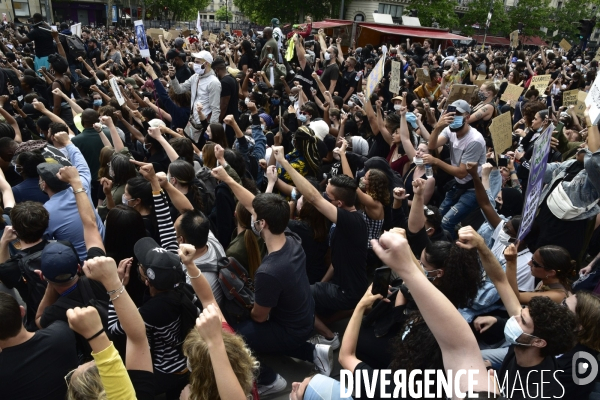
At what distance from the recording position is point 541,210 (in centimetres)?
424

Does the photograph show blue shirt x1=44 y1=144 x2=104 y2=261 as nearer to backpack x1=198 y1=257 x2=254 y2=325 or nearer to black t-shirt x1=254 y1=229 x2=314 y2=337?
backpack x1=198 y1=257 x2=254 y2=325

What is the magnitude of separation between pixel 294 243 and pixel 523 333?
1615mm

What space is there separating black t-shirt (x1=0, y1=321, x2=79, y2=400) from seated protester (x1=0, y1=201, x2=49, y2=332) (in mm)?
733

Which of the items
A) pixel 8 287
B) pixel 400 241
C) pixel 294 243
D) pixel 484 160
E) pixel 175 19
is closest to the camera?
pixel 400 241

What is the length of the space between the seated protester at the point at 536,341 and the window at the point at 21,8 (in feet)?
197

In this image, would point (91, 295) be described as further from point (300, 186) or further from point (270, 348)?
point (300, 186)

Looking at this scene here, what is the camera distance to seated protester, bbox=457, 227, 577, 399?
2.21 meters

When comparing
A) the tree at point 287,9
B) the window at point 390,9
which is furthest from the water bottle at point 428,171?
the window at point 390,9

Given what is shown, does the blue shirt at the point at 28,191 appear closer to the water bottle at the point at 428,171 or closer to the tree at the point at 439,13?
the water bottle at the point at 428,171

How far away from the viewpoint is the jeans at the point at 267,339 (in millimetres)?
3314

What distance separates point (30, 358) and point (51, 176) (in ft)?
6.18

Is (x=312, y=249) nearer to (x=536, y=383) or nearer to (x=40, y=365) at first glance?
(x=536, y=383)

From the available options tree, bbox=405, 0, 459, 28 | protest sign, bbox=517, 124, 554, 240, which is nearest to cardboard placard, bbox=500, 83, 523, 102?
protest sign, bbox=517, 124, 554, 240

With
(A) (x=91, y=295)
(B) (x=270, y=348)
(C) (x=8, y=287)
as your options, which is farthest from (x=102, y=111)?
(B) (x=270, y=348)
